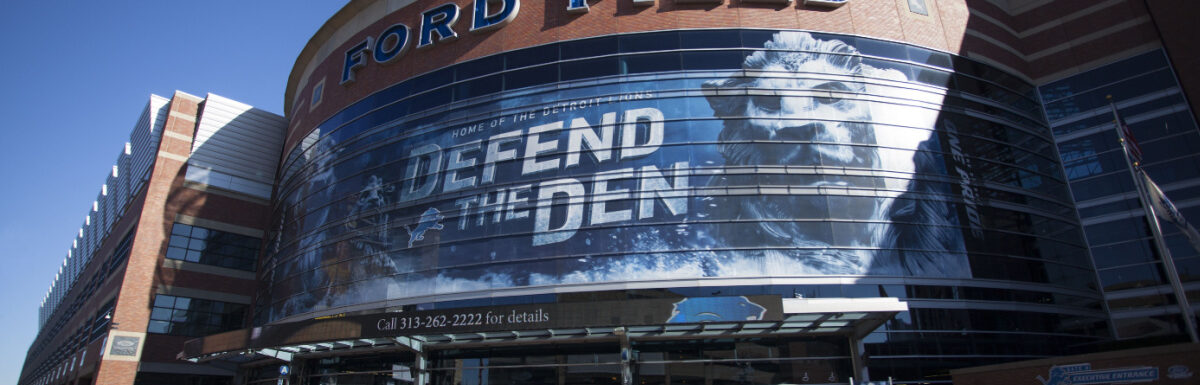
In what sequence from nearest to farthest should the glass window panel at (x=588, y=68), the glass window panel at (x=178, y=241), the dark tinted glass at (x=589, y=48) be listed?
the glass window panel at (x=588, y=68), the dark tinted glass at (x=589, y=48), the glass window panel at (x=178, y=241)

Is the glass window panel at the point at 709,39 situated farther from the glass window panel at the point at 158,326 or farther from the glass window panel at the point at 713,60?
the glass window panel at the point at 158,326

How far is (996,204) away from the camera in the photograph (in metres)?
27.9

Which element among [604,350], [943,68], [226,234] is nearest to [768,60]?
[943,68]

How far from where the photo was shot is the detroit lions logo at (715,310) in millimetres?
20283

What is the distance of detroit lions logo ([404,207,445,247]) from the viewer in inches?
1117

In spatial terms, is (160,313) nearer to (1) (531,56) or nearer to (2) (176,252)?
(2) (176,252)

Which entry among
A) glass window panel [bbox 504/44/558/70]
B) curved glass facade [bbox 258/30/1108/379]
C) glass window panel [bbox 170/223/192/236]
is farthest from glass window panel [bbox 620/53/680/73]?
glass window panel [bbox 170/223/192/236]

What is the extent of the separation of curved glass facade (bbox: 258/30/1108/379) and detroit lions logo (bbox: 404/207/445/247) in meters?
0.08

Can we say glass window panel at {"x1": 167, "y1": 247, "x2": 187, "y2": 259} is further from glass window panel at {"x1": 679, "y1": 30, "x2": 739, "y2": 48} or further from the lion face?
the lion face

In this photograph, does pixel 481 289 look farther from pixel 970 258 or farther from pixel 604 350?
pixel 970 258

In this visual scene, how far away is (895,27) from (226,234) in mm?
41588

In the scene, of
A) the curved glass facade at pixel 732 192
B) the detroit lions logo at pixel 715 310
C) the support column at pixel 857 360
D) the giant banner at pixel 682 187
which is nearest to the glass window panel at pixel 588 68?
the curved glass facade at pixel 732 192

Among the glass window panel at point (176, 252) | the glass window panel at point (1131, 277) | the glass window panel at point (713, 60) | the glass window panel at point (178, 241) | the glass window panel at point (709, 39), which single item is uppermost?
the glass window panel at point (709, 39)

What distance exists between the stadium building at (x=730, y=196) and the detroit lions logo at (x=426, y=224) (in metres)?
0.10
